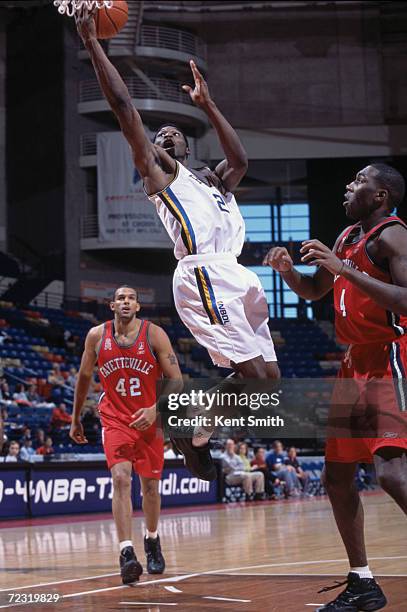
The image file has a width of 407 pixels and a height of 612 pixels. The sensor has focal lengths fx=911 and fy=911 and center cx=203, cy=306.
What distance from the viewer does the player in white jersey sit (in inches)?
202

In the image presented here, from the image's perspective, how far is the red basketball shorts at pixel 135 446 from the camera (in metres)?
6.97

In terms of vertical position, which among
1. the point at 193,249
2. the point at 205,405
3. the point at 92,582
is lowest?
→ the point at 92,582

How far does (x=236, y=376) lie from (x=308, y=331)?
74.7 feet

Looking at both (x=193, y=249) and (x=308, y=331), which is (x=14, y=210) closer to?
(x=308, y=331)

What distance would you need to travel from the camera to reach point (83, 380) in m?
7.10

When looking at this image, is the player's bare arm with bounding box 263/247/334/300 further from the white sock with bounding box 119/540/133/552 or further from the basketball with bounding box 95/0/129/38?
the white sock with bounding box 119/540/133/552

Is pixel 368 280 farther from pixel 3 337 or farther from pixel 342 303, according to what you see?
pixel 3 337

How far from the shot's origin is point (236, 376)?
5254 mm

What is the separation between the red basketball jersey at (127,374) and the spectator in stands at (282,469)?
35.6 ft

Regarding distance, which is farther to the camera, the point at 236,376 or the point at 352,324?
the point at 236,376

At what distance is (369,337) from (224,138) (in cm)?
163

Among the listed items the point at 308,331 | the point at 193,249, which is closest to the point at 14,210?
the point at 308,331

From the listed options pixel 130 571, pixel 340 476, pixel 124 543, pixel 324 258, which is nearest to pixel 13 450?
pixel 124 543

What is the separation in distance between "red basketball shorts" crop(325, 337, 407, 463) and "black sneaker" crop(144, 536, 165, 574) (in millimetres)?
2579
